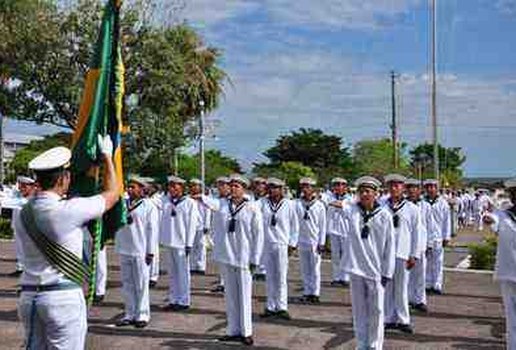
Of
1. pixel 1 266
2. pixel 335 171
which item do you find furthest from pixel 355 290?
pixel 335 171

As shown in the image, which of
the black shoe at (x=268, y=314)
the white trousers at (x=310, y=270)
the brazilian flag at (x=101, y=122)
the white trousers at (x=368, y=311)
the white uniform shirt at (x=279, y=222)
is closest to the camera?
the brazilian flag at (x=101, y=122)

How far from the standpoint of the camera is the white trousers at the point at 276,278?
38.8 feet

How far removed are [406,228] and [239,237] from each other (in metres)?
2.32

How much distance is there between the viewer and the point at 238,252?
1022 cm

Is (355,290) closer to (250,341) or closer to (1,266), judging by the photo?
(250,341)

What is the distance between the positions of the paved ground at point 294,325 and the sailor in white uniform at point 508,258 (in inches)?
72.1

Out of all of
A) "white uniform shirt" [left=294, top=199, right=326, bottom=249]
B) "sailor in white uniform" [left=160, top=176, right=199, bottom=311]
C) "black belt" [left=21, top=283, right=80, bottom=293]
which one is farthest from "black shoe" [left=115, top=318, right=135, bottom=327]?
"black belt" [left=21, top=283, right=80, bottom=293]

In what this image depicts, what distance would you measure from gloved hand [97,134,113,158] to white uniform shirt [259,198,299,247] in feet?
21.2

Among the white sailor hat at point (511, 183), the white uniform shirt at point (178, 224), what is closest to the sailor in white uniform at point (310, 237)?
the white uniform shirt at point (178, 224)

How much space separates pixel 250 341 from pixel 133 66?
1510 centimetres

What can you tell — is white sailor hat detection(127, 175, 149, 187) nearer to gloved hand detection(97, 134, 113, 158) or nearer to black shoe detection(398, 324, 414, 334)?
black shoe detection(398, 324, 414, 334)

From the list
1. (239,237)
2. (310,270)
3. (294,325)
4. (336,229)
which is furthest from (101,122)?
(336,229)

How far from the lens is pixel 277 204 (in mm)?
12750

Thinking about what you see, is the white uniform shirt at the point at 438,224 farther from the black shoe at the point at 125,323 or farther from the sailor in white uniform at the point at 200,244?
the black shoe at the point at 125,323
